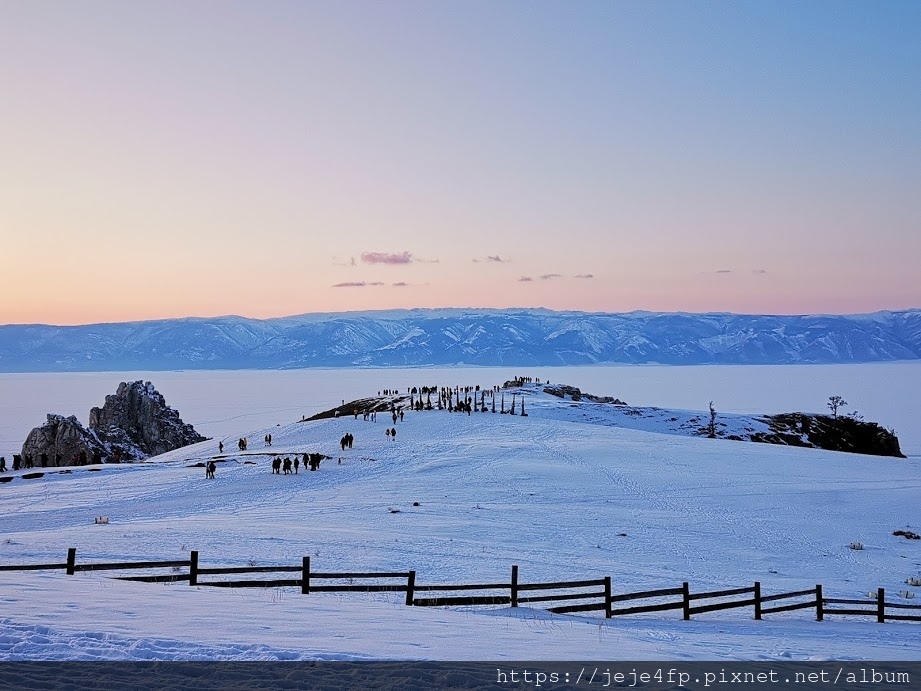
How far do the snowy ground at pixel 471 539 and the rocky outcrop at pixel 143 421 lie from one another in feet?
72.3

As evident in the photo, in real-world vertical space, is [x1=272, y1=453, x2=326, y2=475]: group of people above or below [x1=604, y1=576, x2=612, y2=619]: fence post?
below

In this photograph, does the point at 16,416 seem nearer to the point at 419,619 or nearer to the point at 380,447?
the point at 380,447

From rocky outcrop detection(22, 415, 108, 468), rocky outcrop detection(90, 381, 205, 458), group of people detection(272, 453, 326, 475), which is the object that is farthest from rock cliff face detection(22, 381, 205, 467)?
group of people detection(272, 453, 326, 475)

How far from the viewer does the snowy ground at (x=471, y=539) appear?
12.8m

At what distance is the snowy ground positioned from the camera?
12750mm

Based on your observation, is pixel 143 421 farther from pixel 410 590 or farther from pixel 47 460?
pixel 410 590

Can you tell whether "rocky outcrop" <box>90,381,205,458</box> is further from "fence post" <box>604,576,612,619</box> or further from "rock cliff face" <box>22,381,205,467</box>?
"fence post" <box>604,576,612,619</box>

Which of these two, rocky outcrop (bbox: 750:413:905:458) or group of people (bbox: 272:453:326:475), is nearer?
group of people (bbox: 272:453:326:475)

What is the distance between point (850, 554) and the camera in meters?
27.2

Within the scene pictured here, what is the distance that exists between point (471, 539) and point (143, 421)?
65.6 m

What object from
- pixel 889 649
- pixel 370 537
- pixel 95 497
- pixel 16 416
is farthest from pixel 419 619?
pixel 16 416

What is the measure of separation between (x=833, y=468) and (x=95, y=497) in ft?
139

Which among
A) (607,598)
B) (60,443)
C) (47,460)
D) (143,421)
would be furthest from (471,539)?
(143,421)

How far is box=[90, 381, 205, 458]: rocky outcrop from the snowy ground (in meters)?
22.0
